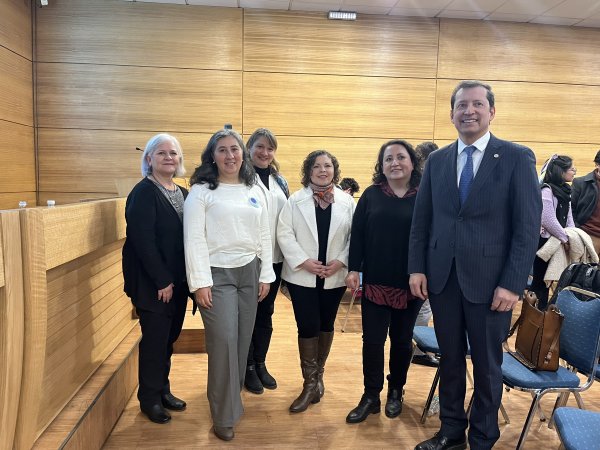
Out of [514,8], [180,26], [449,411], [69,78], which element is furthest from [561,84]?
[69,78]

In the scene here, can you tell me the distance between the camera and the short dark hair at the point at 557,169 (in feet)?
12.3

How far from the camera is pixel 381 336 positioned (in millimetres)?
2432

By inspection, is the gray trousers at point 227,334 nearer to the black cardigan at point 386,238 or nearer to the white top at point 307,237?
the white top at point 307,237

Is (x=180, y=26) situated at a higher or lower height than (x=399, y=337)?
higher

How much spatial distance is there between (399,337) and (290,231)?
841 mm

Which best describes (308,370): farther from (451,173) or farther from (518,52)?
(518,52)

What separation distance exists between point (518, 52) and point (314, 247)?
→ 4846 millimetres

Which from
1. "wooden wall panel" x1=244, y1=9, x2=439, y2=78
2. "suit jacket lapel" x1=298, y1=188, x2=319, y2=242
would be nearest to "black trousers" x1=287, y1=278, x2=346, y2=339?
"suit jacket lapel" x1=298, y1=188, x2=319, y2=242

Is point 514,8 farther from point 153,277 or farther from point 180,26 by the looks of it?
point 153,277

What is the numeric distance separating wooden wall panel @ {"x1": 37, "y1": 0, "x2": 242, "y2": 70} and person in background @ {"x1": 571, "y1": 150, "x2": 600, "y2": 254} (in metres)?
3.97

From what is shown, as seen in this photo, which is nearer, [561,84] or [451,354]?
[451,354]

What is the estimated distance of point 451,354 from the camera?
6.95ft

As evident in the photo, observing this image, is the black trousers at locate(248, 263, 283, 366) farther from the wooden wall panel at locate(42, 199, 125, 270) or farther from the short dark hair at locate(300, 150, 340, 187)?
the wooden wall panel at locate(42, 199, 125, 270)

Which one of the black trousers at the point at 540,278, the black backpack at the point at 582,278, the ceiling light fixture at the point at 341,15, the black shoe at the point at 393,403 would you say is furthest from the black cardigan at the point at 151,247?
the ceiling light fixture at the point at 341,15
